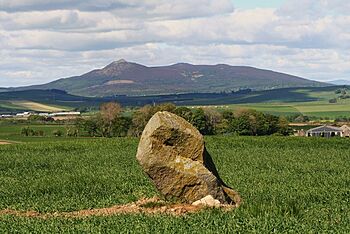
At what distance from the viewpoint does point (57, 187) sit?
3062cm

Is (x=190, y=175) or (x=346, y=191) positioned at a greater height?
(x=190, y=175)

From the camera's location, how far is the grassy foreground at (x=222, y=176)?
15789 mm

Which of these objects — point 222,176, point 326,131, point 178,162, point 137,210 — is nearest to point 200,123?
point 326,131

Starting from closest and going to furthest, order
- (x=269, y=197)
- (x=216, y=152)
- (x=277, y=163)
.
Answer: (x=269, y=197), (x=277, y=163), (x=216, y=152)

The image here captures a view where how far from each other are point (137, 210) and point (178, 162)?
6.66ft

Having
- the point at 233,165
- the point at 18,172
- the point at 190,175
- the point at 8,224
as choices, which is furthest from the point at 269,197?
the point at 18,172

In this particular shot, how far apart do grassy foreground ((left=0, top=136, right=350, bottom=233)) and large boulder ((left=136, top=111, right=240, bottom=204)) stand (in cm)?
151

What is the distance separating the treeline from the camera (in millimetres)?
108419

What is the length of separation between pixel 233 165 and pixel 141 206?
20.3 meters

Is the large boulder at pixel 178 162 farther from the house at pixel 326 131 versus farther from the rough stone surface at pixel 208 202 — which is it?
the house at pixel 326 131

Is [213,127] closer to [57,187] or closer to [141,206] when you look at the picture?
[57,187]

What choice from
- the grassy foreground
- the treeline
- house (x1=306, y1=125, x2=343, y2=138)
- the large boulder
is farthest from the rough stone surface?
house (x1=306, y1=125, x2=343, y2=138)

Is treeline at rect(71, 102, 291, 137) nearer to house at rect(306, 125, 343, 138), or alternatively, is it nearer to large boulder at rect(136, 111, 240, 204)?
house at rect(306, 125, 343, 138)

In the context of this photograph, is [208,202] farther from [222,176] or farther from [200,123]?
[200,123]
